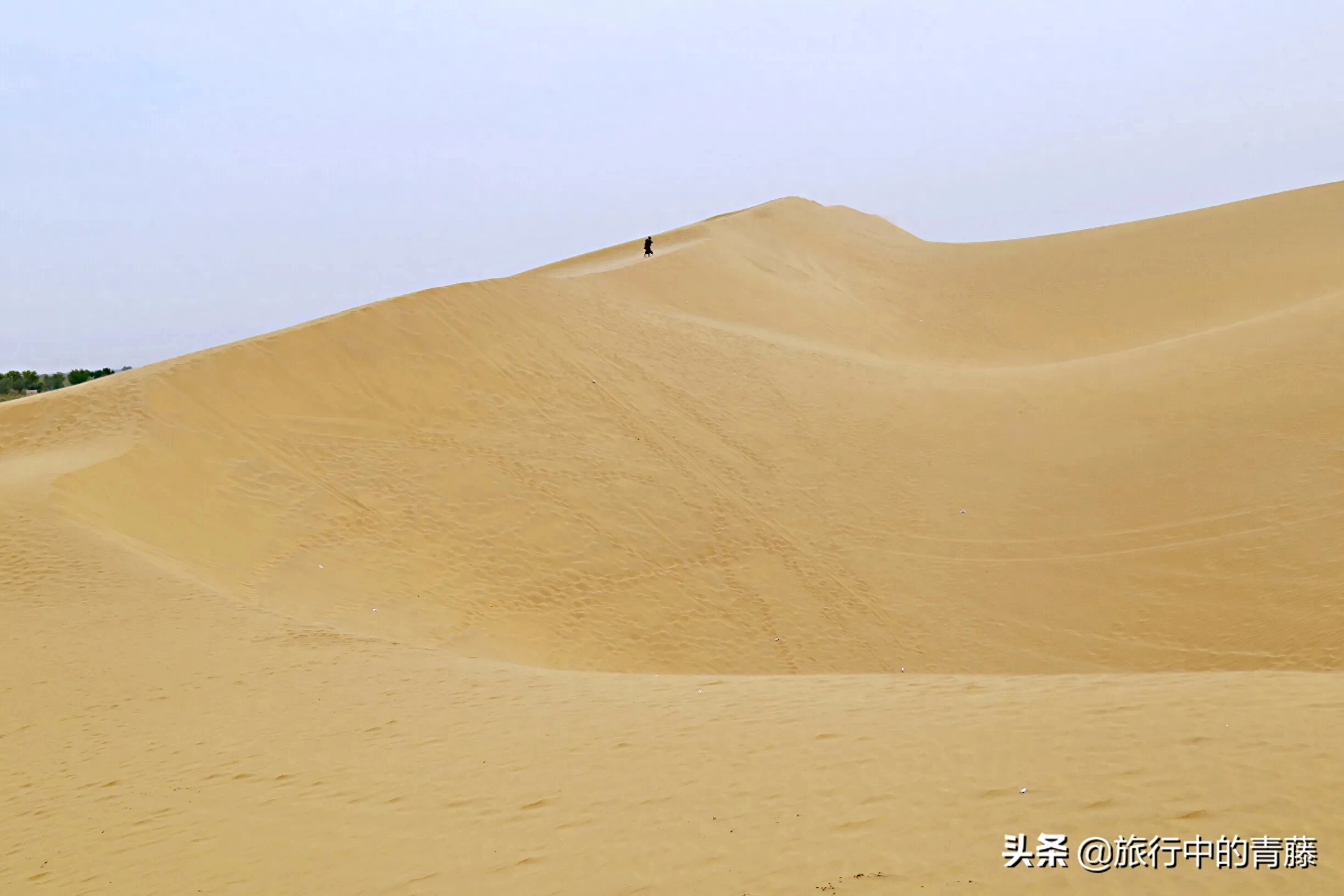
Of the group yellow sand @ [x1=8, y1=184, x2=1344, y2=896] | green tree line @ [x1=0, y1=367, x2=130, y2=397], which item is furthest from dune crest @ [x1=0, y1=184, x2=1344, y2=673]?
green tree line @ [x1=0, y1=367, x2=130, y2=397]

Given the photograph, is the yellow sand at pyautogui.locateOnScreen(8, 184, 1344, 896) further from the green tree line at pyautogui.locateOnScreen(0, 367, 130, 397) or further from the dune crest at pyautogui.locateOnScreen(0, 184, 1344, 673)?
the green tree line at pyautogui.locateOnScreen(0, 367, 130, 397)

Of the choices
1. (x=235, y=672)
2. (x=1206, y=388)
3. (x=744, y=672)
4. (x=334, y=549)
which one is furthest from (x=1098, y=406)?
(x=235, y=672)

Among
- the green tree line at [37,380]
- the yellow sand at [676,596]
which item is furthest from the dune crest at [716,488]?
the green tree line at [37,380]

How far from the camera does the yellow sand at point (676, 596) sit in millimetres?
4633

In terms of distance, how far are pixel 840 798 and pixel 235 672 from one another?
5787mm

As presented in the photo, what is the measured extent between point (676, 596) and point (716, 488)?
112 inches

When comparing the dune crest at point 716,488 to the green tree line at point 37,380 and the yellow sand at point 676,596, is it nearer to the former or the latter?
the yellow sand at point 676,596

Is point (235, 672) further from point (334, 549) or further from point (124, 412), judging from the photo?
point (124, 412)

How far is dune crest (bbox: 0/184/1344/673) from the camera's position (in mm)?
12055

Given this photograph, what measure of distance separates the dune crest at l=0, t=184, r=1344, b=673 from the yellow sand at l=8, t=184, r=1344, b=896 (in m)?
0.07

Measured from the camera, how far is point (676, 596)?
44.0 feet

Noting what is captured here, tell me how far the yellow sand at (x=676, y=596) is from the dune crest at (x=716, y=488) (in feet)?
0.24

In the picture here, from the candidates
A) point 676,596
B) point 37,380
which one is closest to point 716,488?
point 676,596

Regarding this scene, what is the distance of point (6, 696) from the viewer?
7676 millimetres
